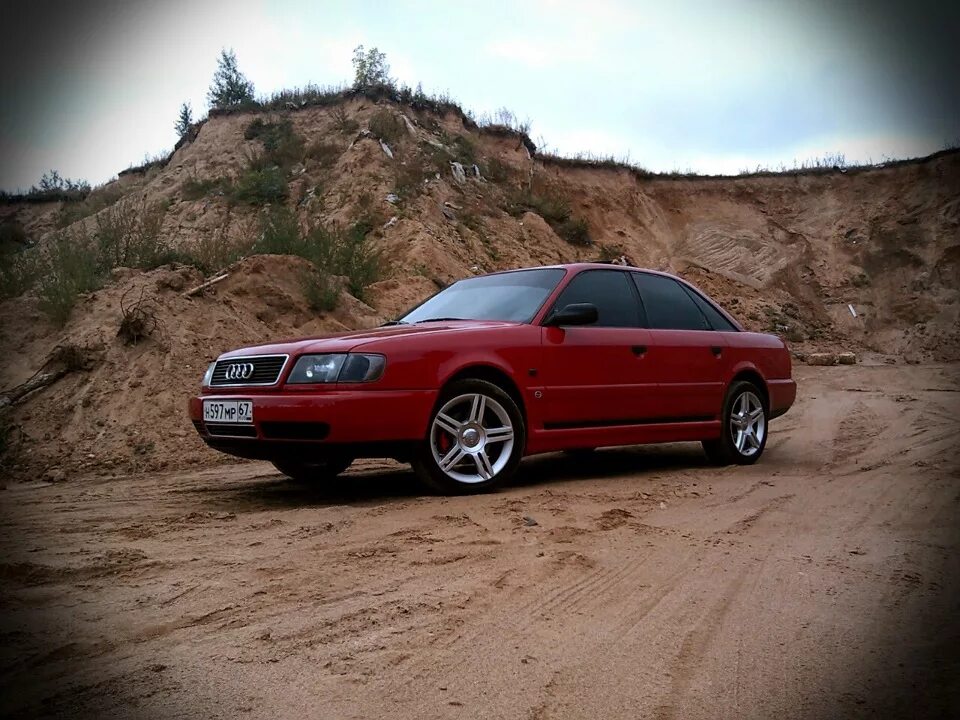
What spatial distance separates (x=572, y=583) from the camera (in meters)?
3.01

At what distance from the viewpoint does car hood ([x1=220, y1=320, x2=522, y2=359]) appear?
4734 millimetres

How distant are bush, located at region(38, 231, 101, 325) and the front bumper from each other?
18.1ft

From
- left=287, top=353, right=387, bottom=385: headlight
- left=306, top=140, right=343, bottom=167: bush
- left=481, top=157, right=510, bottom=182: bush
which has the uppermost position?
left=306, top=140, right=343, bottom=167: bush

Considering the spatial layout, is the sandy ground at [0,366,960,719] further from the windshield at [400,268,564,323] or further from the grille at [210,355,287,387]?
the windshield at [400,268,564,323]

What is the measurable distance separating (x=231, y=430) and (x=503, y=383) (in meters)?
1.73

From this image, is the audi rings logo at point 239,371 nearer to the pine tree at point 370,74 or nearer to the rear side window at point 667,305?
the rear side window at point 667,305

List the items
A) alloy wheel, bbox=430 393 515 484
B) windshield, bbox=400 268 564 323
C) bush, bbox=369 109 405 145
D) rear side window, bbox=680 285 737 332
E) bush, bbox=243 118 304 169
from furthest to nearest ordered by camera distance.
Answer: bush, bbox=243 118 304 169 → bush, bbox=369 109 405 145 → rear side window, bbox=680 285 737 332 → windshield, bbox=400 268 564 323 → alloy wheel, bbox=430 393 515 484

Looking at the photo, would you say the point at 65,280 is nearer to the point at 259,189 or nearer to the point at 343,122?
the point at 259,189

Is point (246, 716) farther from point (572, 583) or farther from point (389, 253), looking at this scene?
point (389, 253)

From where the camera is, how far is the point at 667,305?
655 cm

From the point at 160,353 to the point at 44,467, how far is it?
2115 millimetres

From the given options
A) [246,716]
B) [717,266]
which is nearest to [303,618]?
[246,716]

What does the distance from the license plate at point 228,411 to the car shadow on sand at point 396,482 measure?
512mm

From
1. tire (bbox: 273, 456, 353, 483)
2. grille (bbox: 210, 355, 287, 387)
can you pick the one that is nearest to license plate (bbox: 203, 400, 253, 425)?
grille (bbox: 210, 355, 287, 387)
